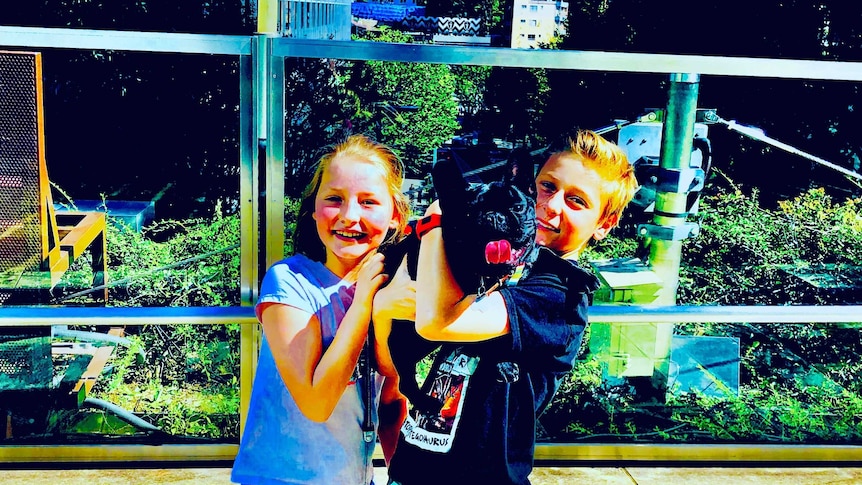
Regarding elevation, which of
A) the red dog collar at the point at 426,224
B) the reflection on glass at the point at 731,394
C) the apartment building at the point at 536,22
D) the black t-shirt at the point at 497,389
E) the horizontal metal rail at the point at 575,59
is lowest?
the reflection on glass at the point at 731,394

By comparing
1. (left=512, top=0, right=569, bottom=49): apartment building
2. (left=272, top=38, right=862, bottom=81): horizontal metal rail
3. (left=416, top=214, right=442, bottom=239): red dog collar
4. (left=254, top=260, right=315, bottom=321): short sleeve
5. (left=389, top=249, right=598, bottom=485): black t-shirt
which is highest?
(left=512, top=0, right=569, bottom=49): apartment building

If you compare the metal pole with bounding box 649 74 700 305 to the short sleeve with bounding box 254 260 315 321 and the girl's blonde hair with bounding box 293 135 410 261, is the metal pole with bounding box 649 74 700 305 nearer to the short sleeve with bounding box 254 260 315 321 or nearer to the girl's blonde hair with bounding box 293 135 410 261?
the girl's blonde hair with bounding box 293 135 410 261

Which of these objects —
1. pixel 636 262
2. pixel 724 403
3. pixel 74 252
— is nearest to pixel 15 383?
pixel 74 252

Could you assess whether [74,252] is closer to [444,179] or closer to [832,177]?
[444,179]

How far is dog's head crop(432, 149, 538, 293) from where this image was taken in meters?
2.52

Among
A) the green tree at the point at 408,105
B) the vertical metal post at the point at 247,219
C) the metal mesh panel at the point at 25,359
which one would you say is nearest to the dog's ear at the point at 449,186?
the green tree at the point at 408,105

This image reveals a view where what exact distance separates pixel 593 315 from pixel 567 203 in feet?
2.32

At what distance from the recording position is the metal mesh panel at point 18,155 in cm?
310

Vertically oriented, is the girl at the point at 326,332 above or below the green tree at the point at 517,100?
below

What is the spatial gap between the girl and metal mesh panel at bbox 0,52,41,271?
92 cm

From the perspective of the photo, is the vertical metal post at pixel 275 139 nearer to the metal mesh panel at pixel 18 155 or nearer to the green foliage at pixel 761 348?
the metal mesh panel at pixel 18 155

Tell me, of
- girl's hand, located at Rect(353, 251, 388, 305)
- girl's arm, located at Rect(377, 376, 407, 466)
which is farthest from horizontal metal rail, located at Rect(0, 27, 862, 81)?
girl's arm, located at Rect(377, 376, 407, 466)

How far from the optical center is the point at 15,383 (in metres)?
3.51

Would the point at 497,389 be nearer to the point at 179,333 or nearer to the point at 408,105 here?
the point at 408,105
